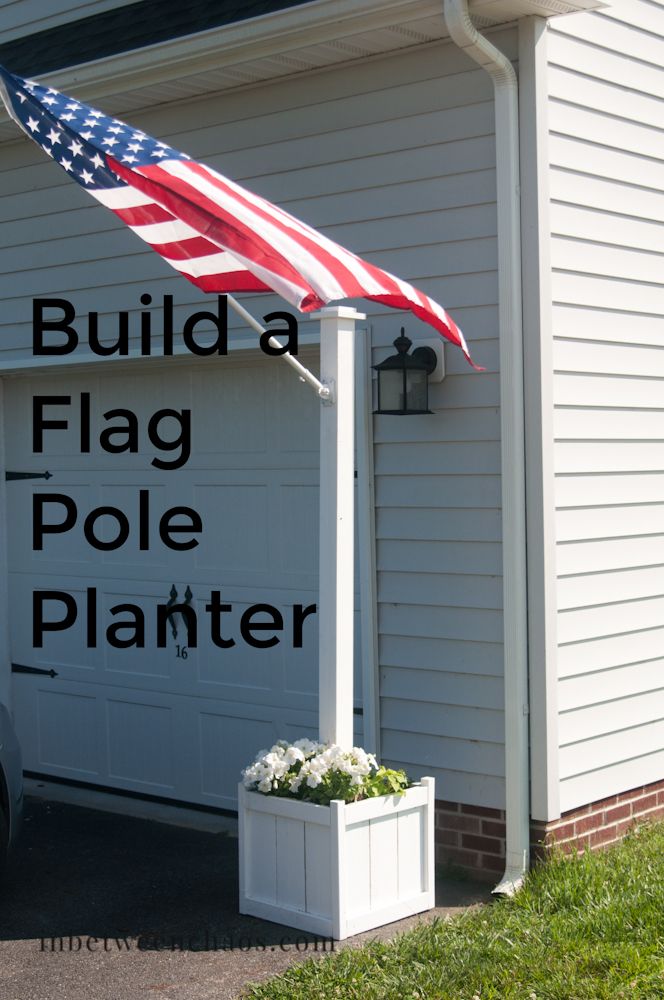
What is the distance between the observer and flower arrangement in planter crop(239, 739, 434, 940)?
15.7 feet

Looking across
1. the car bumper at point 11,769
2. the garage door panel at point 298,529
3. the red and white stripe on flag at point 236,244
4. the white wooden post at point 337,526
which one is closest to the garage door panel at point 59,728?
the garage door panel at point 298,529

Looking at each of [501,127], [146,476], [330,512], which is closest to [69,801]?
[146,476]

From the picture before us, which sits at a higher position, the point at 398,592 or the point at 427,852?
the point at 398,592

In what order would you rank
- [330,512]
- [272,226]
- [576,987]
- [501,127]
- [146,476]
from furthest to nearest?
1. [146,476]
2. [501,127]
3. [330,512]
4. [272,226]
5. [576,987]

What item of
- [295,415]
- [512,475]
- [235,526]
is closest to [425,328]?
[512,475]

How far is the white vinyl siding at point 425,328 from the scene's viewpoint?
18.1 feet

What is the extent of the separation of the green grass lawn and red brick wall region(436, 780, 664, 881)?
0.24 meters

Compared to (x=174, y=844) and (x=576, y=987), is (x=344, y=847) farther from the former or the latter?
(x=174, y=844)

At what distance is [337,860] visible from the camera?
4727 millimetres

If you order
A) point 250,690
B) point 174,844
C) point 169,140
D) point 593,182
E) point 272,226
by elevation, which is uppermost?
point 169,140

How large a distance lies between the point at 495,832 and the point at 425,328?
212 centimetres

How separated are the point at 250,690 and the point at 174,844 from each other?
0.82m

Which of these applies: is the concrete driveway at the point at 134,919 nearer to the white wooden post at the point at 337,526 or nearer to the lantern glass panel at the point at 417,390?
the white wooden post at the point at 337,526

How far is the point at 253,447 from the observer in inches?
260
